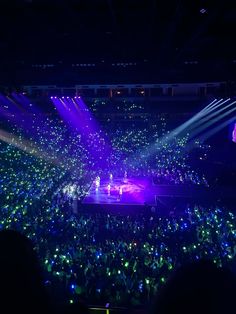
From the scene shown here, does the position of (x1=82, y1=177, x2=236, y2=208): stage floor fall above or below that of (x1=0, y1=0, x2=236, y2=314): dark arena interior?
above

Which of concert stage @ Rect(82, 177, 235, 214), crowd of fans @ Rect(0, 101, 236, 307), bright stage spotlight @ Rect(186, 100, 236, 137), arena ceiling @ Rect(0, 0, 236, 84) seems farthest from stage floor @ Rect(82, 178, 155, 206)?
arena ceiling @ Rect(0, 0, 236, 84)

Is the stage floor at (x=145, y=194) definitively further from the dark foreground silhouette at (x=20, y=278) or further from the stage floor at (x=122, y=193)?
the dark foreground silhouette at (x=20, y=278)

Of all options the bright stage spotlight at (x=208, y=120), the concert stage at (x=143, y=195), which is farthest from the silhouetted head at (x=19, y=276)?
the bright stage spotlight at (x=208, y=120)

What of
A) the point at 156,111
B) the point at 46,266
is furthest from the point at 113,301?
the point at 156,111

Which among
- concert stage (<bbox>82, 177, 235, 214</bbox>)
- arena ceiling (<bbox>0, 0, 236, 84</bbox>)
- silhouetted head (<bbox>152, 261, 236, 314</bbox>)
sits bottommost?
silhouetted head (<bbox>152, 261, 236, 314</bbox>)

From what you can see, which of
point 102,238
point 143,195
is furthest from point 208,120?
point 102,238

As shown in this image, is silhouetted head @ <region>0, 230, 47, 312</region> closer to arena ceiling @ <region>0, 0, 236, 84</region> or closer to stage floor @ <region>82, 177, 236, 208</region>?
arena ceiling @ <region>0, 0, 236, 84</region>
